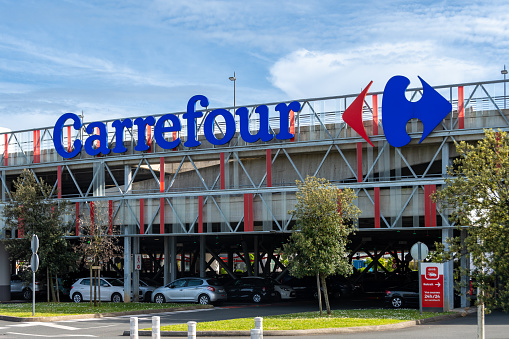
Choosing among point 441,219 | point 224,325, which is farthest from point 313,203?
point 441,219

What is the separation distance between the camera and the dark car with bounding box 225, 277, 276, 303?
118 feet

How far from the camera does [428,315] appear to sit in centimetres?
2570

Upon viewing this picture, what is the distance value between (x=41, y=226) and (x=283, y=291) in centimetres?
1373

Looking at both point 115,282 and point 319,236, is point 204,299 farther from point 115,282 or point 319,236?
point 319,236

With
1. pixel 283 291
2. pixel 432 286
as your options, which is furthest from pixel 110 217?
pixel 432 286

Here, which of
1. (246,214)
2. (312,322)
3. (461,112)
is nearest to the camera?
(312,322)

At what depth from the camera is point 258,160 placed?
115 feet

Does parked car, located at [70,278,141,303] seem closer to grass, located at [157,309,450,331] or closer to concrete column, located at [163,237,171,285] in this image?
concrete column, located at [163,237,171,285]

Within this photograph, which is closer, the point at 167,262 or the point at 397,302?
the point at 397,302

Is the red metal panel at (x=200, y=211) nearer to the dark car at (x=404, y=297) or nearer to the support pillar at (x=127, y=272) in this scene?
the support pillar at (x=127, y=272)

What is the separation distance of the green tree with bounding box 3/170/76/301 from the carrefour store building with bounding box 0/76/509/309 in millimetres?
2206

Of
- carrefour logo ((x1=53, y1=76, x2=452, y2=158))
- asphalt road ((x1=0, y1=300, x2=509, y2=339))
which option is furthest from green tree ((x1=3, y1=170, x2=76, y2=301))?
asphalt road ((x1=0, y1=300, x2=509, y2=339))

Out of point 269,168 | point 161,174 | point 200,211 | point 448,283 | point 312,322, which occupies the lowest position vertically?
point 312,322

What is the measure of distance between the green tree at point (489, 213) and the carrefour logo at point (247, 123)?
1618 centimetres
